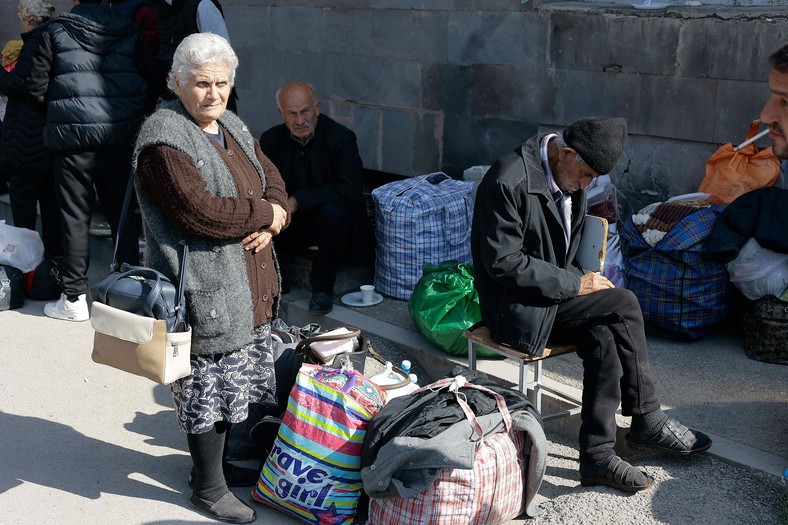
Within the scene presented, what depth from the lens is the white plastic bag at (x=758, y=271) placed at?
15.5ft

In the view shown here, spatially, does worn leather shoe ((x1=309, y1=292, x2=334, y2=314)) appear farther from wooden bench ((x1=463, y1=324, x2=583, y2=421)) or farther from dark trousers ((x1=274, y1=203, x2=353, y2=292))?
wooden bench ((x1=463, y1=324, x2=583, y2=421))

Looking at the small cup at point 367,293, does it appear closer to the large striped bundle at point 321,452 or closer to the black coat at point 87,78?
the black coat at point 87,78

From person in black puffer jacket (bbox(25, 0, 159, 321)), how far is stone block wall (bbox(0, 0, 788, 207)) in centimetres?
190

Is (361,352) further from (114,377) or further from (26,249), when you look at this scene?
(26,249)

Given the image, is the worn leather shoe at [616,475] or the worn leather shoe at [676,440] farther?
the worn leather shoe at [676,440]

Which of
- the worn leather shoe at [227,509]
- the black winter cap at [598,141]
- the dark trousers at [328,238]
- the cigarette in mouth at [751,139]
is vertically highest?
the black winter cap at [598,141]

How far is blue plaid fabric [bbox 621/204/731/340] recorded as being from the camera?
4941 mm

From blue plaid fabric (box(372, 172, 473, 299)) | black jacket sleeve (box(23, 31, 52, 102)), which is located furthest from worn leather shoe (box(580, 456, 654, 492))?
black jacket sleeve (box(23, 31, 52, 102))

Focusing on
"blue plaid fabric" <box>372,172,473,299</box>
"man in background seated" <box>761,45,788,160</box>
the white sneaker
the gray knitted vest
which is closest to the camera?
"man in background seated" <box>761,45,788,160</box>

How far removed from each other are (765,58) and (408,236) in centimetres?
223

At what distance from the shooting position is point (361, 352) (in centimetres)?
431

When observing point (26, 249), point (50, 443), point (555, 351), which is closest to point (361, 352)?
point (555, 351)

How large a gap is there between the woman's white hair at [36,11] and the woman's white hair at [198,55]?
3.04 metres

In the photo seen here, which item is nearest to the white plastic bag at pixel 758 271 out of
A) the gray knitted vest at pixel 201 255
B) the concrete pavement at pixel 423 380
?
the concrete pavement at pixel 423 380
